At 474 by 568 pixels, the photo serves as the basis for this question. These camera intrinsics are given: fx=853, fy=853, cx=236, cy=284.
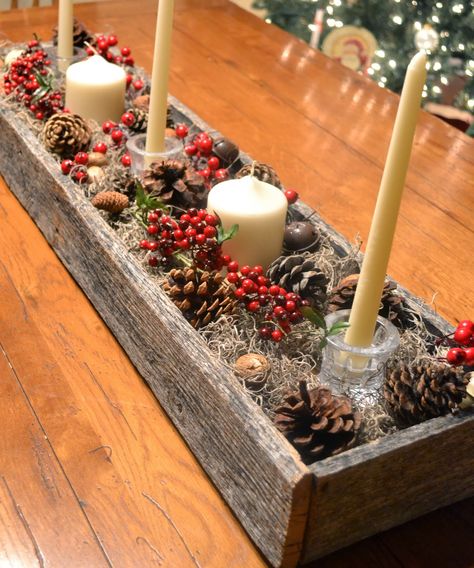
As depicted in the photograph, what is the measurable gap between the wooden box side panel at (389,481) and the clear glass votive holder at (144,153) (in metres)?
0.52

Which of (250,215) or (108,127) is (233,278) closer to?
(250,215)

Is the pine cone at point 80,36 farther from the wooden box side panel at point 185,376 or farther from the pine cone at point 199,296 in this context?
the pine cone at point 199,296

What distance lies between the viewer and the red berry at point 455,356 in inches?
29.9

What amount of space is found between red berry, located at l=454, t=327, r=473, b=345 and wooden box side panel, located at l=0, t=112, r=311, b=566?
0.21 meters

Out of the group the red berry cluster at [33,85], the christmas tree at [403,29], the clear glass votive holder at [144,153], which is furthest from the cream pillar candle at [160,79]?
the christmas tree at [403,29]

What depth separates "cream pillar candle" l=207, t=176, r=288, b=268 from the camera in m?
0.91

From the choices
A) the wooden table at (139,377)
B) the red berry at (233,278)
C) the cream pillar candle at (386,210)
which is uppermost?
the cream pillar candle at (386,210)

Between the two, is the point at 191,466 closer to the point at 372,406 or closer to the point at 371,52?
the point at 372,406

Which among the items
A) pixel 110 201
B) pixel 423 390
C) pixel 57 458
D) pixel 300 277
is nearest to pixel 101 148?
pixel 110 201

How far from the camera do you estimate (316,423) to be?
2.34 ft

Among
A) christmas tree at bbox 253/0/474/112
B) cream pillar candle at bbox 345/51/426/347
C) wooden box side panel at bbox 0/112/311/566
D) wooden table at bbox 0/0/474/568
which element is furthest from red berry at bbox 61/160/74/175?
christmas tree at bbox 253/0/474/112

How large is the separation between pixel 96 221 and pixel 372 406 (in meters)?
0.38

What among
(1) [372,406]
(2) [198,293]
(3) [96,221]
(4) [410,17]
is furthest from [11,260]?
(4) [410,17]

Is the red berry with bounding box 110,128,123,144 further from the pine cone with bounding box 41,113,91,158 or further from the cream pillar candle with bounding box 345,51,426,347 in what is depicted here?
the cream pillar candle with bounding box 345,51,426,347
